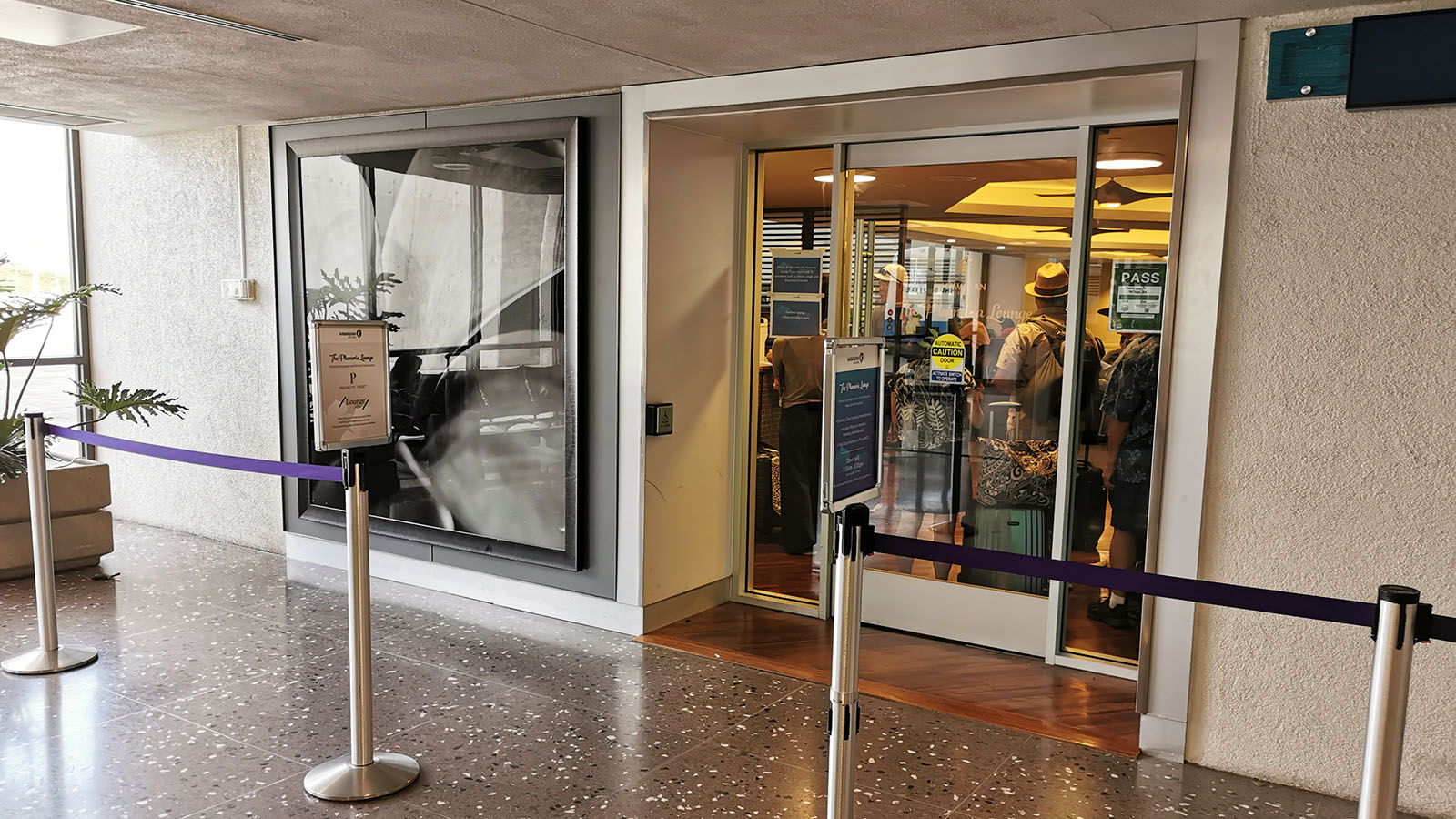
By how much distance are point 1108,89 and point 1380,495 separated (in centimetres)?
166

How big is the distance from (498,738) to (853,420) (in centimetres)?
195

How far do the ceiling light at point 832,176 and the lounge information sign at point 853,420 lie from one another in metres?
2.24

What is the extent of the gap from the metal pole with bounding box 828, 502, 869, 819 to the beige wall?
2343 millimetres

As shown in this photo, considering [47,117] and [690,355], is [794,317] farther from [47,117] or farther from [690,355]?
[47,117]

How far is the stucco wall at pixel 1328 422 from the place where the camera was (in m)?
3.14

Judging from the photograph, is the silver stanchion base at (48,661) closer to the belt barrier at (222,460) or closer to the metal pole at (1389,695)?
the belt barrier at (222,460)

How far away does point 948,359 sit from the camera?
4.77 metres

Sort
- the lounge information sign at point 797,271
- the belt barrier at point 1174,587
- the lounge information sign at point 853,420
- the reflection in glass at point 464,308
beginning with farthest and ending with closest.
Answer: the lounge information sign at point 797,271, the reflection in glass at point 464,308, the lounge information sign at point 853,420, the belt barrier at point 1174,587

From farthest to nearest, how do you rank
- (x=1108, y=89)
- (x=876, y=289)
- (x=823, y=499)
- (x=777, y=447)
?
(x=777, y=447), (x=876, y=289), (x=1108, y=89), (x=823, y=499)

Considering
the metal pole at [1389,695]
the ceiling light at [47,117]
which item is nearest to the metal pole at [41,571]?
the ceiling light at [47,117]

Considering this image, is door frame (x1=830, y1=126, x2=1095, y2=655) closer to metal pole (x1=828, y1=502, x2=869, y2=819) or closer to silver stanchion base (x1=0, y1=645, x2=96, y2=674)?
metal pole (x1=828, y1=502, x2=869, y2=819)

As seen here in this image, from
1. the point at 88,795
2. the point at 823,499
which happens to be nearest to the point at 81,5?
the point at 88,795

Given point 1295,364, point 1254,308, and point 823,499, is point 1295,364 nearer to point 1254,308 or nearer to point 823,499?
point 1254,308

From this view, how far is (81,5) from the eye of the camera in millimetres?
3539
